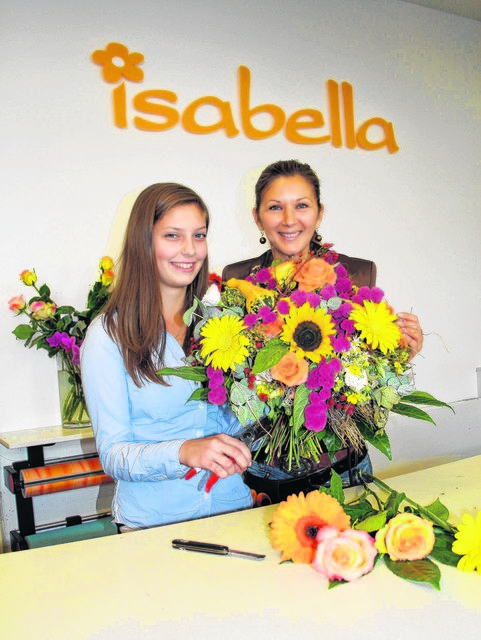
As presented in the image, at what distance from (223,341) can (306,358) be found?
163 mm

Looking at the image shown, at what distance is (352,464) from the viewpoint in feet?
5.15

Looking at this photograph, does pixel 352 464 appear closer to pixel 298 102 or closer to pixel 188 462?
pixel 188 462

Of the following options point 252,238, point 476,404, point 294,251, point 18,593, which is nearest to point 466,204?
point 476,404

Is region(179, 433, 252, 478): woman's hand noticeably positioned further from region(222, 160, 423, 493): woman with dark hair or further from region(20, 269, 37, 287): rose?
region(20, 269, 37, 287): rose

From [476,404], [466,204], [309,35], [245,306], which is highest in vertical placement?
[309,35]

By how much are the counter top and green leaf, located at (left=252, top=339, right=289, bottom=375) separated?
34cm

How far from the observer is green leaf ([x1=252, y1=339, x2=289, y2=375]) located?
1.20 meters

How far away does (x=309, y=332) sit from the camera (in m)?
1.20

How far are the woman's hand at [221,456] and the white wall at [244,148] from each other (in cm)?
164

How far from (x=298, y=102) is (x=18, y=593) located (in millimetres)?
2831

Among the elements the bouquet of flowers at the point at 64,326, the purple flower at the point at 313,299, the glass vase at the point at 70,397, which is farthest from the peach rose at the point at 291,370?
the glass vase at the point at 70,397

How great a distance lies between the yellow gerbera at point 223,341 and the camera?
1234 mm

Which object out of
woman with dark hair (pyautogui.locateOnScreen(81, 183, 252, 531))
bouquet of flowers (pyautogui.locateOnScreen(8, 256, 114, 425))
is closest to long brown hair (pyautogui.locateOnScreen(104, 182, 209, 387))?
woman with dark hair (pyautogui.locateOnScreen(81, 183, 252, 531))

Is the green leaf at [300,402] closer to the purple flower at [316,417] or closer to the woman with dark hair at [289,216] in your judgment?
the purple flower at [316,417]
